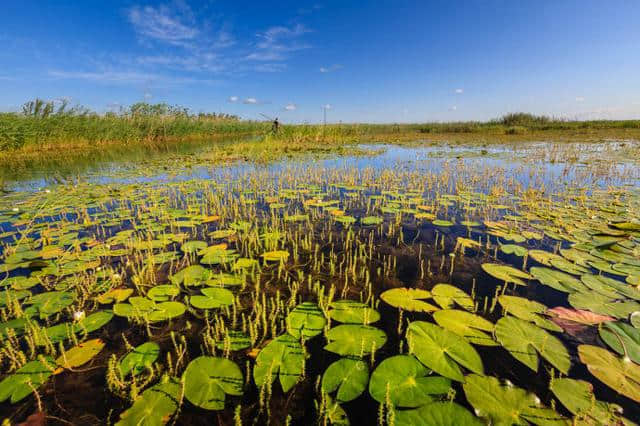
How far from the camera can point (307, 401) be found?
1.36 m

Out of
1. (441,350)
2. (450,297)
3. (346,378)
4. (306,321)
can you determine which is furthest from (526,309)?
(306,321)

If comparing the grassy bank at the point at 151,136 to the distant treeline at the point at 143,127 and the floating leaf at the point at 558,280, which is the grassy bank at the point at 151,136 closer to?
the distant treeline at the point at 143,127

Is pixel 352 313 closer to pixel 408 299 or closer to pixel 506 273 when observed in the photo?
pixel 408 299

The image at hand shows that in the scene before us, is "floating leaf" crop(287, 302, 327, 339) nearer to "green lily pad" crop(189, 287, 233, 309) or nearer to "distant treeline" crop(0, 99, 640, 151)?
"green lily pad" crop(189, 287, 233, 309)

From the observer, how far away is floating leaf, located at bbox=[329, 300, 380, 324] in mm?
1874

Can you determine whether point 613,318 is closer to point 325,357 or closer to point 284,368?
point 325,357

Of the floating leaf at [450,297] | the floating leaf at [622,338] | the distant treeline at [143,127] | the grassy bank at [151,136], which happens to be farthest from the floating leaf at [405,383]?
the distant treeline at [143,127]

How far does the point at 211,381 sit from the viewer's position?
4.59 ft

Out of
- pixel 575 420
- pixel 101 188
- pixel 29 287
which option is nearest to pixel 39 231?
pixel 29 287

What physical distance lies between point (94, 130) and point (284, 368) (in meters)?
19.4

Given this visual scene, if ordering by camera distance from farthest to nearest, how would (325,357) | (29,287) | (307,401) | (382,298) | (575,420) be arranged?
(29,287), (382,298), (325,357), (307,401), (575,420)

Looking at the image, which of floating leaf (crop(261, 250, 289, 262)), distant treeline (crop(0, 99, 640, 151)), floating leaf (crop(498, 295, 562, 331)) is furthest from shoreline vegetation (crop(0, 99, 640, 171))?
floating leaf (crop(498, 295, 562, 331))

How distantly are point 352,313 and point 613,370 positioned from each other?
4.79 feet

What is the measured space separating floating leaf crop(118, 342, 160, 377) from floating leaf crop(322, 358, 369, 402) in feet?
3.19
